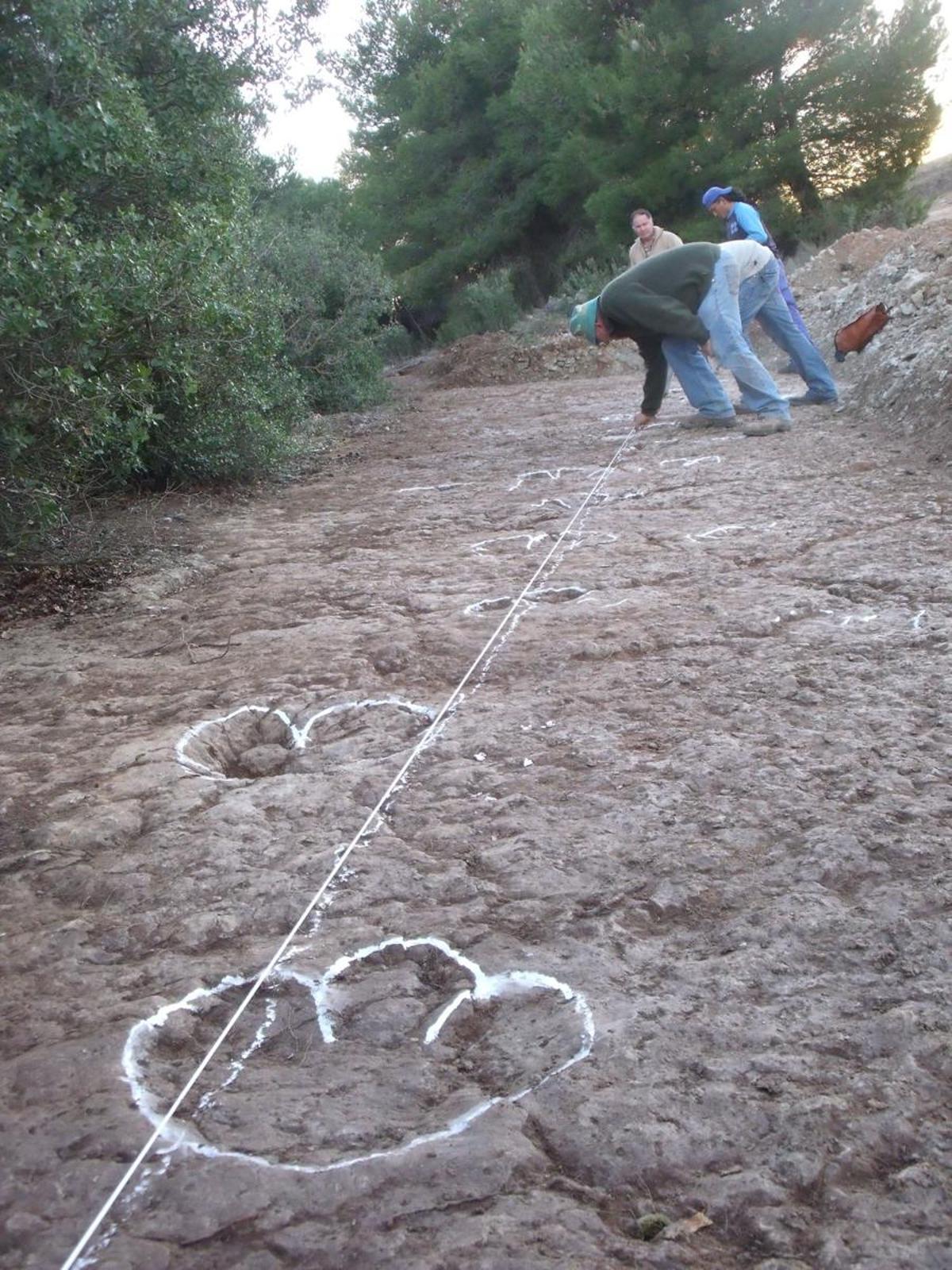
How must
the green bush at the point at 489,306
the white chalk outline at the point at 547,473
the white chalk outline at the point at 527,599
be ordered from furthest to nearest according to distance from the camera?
the green bush at the point at 489,306 → the white chalk outline at the point at 547,473 → the white chalk outline at the point at 527,599

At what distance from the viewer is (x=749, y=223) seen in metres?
7.30

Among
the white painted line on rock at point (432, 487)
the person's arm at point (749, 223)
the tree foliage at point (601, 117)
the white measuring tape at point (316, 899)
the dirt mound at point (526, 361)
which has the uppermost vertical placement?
the tree foliage at point (601, 117)

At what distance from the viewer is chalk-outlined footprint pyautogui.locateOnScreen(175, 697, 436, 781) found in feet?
10.2

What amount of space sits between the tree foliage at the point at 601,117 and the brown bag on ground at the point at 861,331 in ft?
17.5

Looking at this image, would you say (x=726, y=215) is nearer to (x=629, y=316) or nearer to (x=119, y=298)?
(x=629, y=316)

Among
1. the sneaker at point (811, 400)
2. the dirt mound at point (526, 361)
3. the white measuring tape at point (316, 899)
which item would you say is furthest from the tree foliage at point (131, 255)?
the dirt mound at point (526, 361)

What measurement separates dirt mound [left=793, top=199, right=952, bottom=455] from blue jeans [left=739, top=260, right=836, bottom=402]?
218 mm

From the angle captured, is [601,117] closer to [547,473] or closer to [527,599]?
[547,473]

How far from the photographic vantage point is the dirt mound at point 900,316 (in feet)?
20.7

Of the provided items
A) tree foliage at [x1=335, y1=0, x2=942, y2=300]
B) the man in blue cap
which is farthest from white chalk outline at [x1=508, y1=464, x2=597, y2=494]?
tree foliage at [x1=335, y1=0, x2=942, y2=300]

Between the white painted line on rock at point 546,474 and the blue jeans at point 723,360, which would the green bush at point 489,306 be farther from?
the white painted line on rock at point 546,474

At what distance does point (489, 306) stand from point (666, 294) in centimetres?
1335

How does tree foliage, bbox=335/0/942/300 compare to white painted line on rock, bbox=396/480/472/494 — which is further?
tree foliage, bbox=335/0/942/300

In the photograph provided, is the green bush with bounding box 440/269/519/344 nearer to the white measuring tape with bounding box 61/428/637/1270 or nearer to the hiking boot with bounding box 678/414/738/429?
the hiking boot with bounding box 678/414/738/429
